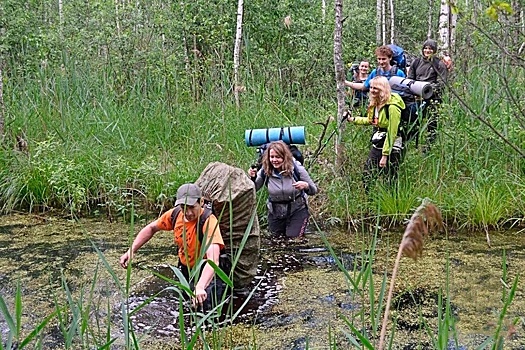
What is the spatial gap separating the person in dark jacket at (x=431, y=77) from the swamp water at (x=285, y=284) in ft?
4.49

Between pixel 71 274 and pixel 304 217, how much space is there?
2.20m

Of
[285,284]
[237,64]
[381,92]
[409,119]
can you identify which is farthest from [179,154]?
[285,284]

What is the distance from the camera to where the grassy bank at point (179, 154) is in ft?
22.4

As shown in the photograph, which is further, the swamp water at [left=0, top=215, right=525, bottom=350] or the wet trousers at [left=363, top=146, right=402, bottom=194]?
the wet trousers at [left=363, top=146, right=402, bottom=194]

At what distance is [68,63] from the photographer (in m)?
8.41

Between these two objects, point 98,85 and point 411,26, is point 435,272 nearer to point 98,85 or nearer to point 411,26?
point 98,85

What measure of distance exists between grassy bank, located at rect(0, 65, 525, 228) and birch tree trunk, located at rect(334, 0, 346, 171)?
0.15 metres

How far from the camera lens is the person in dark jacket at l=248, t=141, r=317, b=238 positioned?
609cm

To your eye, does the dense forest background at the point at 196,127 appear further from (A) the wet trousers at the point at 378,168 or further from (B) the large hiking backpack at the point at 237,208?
(B) the large hiking backpack at the point at 237,208

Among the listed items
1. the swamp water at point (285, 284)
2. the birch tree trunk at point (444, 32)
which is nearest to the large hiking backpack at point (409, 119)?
the swamp water at point (285, 284)

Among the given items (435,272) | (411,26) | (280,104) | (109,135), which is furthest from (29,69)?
(411,26)

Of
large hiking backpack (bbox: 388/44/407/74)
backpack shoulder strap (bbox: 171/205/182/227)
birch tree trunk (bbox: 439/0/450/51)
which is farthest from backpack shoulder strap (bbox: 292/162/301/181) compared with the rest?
birch tree trunk (bbox: 439/0/450/51)

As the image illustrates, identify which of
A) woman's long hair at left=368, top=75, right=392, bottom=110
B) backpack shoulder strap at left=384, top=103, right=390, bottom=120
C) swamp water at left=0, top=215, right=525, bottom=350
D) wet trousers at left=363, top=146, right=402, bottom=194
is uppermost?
Result: woman's long hair at left=368, top=75, right=392, bottom=110

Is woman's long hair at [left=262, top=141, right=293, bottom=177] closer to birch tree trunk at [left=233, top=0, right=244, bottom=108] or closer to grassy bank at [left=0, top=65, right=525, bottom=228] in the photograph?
grassy bank at [left=0, top=65, right=525, bottom=228]
